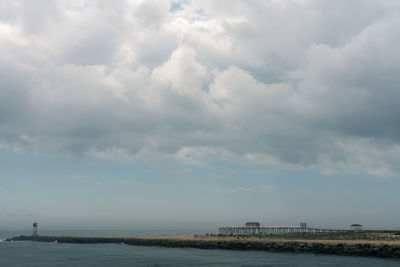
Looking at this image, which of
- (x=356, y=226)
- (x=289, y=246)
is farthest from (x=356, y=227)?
(x=289, y=246)

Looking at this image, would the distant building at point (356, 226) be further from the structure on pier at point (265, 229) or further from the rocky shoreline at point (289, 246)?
the rocky shoreline at point (289, 246)

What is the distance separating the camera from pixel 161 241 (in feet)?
305

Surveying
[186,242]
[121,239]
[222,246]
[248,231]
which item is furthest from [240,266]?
[248,231]

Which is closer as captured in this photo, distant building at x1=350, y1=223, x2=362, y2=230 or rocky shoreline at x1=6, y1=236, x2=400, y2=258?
rocky shoreline at x1=6, y1=236, x2=400, y2=258

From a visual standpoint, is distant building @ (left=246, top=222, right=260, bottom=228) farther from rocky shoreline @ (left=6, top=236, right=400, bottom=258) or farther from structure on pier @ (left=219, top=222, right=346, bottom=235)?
rocky shoreline @ (left=6, top=236, right=400, bottom=258)

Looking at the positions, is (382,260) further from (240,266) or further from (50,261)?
(50,261)

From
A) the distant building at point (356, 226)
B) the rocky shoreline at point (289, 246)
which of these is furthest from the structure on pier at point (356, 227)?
the rocky shoreline at point (289, 246)

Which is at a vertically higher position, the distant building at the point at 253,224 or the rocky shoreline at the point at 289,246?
the distant building at the point at 253,224

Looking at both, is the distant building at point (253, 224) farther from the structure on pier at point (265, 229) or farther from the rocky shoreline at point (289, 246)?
the rocky shoreline at point (289, 246)

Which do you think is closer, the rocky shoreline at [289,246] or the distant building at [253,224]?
the rocky shoreline at [289,246]

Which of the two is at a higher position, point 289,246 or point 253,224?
point 253,224

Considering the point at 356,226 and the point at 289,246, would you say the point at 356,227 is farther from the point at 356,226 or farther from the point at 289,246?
the point at 289,246

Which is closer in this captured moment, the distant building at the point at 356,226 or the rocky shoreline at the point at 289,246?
the rocky shoreline at the point at 289,246

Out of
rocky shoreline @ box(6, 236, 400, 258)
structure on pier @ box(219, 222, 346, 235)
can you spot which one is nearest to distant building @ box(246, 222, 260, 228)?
structure on pier @ box(219, 222, 346, 235)
